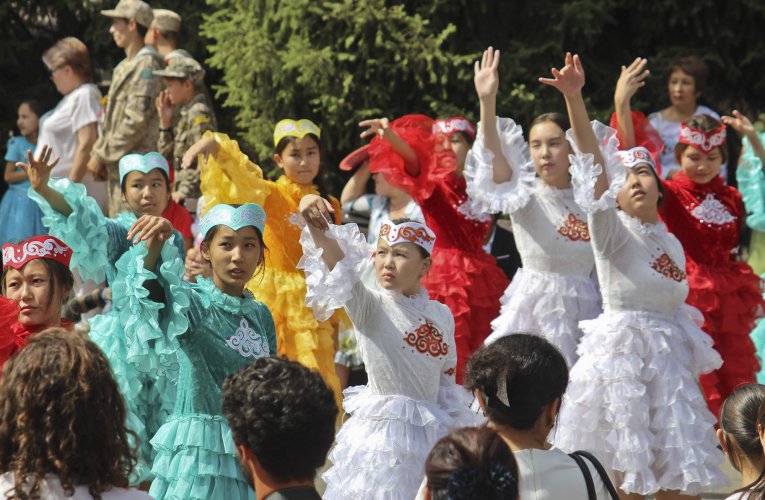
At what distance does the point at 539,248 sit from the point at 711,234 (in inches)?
43.3

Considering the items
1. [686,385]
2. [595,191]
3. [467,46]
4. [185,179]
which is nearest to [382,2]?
[467,46]

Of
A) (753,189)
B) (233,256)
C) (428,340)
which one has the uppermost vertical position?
(233,256)

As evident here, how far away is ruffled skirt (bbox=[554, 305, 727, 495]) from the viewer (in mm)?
5684

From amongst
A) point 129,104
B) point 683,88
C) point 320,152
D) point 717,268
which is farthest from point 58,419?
point 683,88

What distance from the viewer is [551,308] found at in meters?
6.46

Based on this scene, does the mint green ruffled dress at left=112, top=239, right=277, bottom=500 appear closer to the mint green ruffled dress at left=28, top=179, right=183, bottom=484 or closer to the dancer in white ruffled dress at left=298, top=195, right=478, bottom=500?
the dancer in white ruffled dress at left=298, top=195, right=478, bottom=500

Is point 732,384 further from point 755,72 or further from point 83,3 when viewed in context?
point 83,3

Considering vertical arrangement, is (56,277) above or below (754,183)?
above

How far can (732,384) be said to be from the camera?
6.79m

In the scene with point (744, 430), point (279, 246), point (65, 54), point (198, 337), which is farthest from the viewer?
point (65, 54)

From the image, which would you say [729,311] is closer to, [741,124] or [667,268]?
[741,124]

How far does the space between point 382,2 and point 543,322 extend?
3.27 meters

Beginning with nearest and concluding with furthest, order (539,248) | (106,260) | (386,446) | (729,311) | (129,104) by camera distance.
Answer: (386,446) → (106,260) → (539,248) → (729,311) → (129,104)

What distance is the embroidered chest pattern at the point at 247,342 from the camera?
4804 mm
